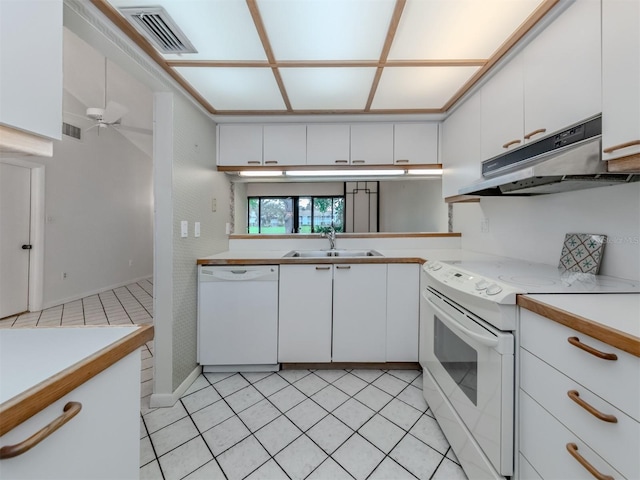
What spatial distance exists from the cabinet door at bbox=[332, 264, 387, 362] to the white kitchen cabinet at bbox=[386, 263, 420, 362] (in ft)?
0.16

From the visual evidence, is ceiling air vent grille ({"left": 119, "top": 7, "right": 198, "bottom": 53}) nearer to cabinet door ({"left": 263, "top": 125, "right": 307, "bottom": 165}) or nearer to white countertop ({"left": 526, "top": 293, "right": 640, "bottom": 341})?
cabinet door ({"left": 263, "top": 125, "right": 307, "bottom": 165})

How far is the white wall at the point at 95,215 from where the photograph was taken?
3.86m

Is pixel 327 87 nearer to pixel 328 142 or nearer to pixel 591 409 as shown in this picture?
pixel 328 142

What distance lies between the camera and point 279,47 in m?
1.38

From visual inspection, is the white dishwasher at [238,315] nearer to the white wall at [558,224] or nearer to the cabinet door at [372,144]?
the cabinet door at [372,144]

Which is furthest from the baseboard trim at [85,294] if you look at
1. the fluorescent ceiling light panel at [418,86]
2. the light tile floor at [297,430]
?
the fluorescent ceiling light panel at [418,86]

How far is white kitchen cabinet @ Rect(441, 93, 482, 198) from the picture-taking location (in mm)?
1778

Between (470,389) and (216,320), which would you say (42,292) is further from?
(470,389)

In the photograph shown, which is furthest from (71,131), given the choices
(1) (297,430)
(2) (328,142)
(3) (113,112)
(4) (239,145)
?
(1) (297,430)

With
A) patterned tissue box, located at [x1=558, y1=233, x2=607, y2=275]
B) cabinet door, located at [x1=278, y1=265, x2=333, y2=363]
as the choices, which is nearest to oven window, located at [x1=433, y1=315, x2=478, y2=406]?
patterned tissue box, located at [x1=558, y1=233, x2=607, y2=275]

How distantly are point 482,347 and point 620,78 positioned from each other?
1090 mm

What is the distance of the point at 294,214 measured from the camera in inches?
123

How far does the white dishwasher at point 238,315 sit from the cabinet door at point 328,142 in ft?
3.61

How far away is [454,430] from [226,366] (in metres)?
1.61
